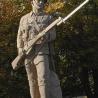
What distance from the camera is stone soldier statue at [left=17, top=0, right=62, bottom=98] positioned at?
32.3ft

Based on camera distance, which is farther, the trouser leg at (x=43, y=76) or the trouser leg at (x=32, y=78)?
the trouser leg at (x=32, y=78)

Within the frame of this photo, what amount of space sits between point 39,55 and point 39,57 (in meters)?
0.04

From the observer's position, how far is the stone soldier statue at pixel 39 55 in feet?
32.3

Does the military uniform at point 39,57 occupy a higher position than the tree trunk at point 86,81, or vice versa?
the military uniform at point 39,57

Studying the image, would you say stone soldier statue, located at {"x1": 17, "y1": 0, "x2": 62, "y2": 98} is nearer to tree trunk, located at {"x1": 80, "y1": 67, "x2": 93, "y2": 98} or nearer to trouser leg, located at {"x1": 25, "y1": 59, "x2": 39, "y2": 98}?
trouser leg, located at {"x1": 25, "y1": 59, "x2": 39, "y2": 98}

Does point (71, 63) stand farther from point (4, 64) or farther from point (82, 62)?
point (4, 64)

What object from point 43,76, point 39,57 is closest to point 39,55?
point 39,57

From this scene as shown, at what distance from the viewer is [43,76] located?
9789mm

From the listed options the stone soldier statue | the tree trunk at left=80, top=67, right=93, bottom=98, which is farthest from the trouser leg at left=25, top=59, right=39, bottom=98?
the tree trunk at left=80, top=67, right=93, bottom=98

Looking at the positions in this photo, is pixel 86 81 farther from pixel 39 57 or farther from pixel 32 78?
pixel 39 57

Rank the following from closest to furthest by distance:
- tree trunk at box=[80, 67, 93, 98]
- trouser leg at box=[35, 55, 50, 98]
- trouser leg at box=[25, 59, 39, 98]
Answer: trouser leg at box=[35, 55, 50, 98] → trouser leg at box=[25, 59, 39, 98] → tree trunk at box=[80, 67, 93, 98]

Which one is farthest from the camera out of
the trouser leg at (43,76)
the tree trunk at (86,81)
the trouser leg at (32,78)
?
the tree trunk at (86,81)

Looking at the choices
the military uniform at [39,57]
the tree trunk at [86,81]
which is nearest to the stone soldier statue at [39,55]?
the military uniform at [39,57]

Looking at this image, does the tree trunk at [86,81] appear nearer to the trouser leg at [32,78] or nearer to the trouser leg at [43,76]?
the trouser leg at [32,78]
